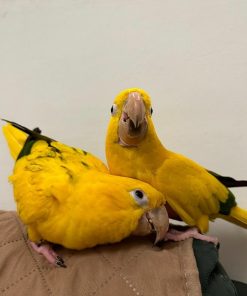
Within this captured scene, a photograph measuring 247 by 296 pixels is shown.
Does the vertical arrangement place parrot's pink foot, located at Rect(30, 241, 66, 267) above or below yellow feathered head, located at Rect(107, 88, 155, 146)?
below

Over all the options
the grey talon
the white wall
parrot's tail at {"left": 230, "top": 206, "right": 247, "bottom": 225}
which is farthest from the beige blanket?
the white wall

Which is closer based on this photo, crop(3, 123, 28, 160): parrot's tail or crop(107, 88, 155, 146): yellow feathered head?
crop(107, 88, 155, 146): yellow feathered head

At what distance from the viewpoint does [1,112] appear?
3.43 feet

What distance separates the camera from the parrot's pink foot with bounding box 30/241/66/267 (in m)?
0.57

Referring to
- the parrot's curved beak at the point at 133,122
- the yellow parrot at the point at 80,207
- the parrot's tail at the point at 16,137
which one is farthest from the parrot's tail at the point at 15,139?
the parrot's curved beak at the point at 133,122

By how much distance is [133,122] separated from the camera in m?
0.57

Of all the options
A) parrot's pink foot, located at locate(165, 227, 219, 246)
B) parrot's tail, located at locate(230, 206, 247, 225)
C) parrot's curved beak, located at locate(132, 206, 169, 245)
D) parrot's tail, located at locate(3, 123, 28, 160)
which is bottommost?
parrot's pink foot, located at locate(165, 227, 219, 246)

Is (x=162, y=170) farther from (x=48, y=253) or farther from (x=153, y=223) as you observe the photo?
(x=48, y=253)

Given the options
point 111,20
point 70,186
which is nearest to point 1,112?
point 111,20

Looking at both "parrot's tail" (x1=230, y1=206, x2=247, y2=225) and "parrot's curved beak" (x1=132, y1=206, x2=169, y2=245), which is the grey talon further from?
"parrot's tail" (x1=230, y1=206, x2=247, y2=225)

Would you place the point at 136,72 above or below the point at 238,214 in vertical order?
above

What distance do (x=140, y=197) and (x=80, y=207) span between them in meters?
0.10

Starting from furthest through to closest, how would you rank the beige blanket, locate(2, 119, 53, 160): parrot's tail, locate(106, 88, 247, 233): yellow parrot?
locate(2, 119, 53, 160): parrot's tail → locate(106, 88, 247, 233): yellow parrot → the beige blanket

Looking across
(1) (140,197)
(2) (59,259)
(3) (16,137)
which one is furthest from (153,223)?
(3) (16,137)
